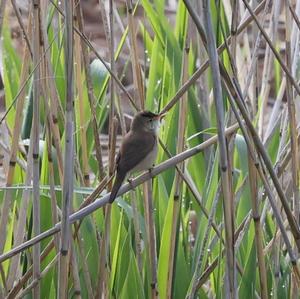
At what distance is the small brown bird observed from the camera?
2.70 metres

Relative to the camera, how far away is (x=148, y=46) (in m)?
3.29

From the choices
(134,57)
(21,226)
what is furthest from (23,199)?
(134,57)

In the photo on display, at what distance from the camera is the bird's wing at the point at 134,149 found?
2.72 metres

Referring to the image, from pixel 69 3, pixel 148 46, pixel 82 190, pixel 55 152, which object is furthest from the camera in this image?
pixel 148 46

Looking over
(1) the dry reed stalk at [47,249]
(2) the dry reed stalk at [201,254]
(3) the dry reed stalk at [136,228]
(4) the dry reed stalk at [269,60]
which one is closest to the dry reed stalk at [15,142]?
(1) the dry reed stalk at [47,249]

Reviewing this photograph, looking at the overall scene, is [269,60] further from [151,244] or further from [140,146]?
[151,244]

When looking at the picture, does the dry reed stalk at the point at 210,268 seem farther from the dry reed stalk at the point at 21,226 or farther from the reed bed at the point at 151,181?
the dry reed stalk at the point at 21,226

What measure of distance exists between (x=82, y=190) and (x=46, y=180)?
0.30 m

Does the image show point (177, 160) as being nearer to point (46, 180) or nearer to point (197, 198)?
point (197, 198)

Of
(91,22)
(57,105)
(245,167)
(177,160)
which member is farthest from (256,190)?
(91,22)

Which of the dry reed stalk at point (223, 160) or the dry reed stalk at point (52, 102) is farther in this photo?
the dry reed stalk at point (52, 102)

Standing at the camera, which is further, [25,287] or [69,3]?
[25,287]

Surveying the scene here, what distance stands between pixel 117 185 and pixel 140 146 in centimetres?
34

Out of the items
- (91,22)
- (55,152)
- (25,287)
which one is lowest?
(25,287)
